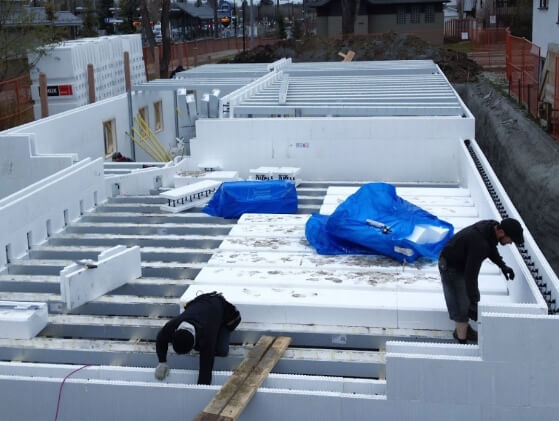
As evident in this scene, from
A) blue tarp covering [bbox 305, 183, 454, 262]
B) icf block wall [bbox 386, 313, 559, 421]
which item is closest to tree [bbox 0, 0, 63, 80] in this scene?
blue tarp covering [bbox 305, 183, 454, 262]

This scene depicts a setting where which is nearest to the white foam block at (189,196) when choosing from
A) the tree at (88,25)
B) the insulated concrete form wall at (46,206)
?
the insulated concrete form wall at (46,206)

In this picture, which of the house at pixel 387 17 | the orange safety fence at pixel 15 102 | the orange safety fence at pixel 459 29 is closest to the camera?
the orange safety fence at pixel 15 102

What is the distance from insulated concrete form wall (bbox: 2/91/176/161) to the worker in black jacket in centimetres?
744

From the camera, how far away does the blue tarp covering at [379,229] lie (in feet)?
27.9

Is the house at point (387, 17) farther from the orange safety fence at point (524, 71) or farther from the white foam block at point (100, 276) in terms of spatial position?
the white foam block at point (100, 276)

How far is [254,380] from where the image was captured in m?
6.11

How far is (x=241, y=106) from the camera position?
1503 centimetres

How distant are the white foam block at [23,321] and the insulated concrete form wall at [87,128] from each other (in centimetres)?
584

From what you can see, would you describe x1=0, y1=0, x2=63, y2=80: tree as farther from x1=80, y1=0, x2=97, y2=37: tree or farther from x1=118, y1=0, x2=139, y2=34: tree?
x1=118, y1=0, x2=139, y2=34: tree

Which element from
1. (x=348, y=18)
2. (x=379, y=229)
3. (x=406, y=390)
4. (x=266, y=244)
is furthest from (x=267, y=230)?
(x=348, y=18)

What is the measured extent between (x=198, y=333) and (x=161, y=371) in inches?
20.8

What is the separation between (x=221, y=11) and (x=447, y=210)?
78672 mm

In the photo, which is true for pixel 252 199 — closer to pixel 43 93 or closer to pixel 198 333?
pixel 198 333

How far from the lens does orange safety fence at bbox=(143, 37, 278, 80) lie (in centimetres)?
3422
